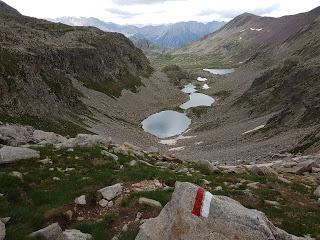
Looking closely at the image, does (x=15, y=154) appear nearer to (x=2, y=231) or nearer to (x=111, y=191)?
(x=111, y=191)

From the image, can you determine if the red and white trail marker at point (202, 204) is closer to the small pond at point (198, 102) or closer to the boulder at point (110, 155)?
the boulder at point (110, 155)

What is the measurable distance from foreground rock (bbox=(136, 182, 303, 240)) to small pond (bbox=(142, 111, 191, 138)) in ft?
335

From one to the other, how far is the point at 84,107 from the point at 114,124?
8.36m

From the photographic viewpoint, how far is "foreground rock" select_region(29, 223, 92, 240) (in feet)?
53.1

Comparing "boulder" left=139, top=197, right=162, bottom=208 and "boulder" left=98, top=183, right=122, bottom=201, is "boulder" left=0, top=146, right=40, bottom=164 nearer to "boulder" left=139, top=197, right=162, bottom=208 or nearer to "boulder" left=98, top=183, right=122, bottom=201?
"boulder" left=98, top=183, right=122, bottom=201

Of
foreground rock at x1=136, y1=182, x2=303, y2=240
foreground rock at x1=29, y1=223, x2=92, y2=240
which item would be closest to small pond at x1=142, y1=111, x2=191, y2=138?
foreground rock at x1=29, y1=223, x2=92, y2=240

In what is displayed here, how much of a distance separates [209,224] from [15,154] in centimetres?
1750

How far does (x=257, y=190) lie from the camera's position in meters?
25.4

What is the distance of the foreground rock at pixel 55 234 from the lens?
16172 millimetres

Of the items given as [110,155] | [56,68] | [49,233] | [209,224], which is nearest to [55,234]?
[49,233]

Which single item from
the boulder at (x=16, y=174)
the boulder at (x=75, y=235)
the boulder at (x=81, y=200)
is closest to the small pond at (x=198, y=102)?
the boulder at (x=16, y=174)

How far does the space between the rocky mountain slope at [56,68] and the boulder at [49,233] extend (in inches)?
1966

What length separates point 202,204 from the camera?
1355 centimetres

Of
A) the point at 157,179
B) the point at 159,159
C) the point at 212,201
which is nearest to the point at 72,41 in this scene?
the point at 159,159
